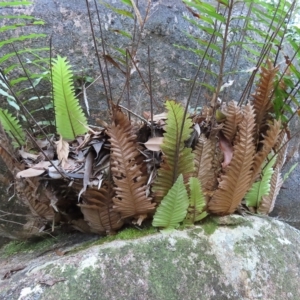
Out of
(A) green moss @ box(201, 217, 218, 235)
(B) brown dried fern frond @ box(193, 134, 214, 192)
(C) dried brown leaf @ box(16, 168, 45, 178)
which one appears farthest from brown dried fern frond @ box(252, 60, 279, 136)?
(C) dried brown leaf @ box(16, 168, 45, 178)

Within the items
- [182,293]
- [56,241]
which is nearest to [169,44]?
[56,241]

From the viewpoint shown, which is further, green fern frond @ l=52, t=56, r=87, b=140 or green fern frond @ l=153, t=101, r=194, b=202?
green fern frond @ l=52, t=56, r=87, b=140

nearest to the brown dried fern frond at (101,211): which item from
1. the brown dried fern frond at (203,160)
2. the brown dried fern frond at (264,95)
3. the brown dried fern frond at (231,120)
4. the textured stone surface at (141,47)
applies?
the brown dried fern frond at (203,160)

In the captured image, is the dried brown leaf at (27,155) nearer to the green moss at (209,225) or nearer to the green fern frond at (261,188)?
the green moss at (209,225)

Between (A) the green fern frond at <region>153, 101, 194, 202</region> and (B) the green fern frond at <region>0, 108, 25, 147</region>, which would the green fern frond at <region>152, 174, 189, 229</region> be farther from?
(B) the green fern frond at <region>0, 108, 25, 147</region>

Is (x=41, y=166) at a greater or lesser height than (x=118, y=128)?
lesser

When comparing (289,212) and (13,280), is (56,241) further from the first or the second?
(289,212)

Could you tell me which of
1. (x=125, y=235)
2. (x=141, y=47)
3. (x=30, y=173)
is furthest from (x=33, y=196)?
(x=141, y=47)
